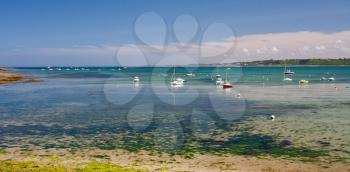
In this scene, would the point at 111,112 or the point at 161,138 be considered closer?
the point at 161,138

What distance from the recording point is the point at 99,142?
3353 cm

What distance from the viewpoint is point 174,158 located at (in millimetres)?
28125

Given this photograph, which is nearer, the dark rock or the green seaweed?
the green seaweed

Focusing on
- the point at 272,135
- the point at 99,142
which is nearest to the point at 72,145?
the point at 99,142

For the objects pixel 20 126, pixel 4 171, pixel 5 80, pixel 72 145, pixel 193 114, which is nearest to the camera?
pixel 4 171

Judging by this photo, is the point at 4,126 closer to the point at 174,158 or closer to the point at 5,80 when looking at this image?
the point at 174,158

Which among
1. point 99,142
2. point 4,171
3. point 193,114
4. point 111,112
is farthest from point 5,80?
point 4,171

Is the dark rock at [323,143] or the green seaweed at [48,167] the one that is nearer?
the green seaweed at [48,167]

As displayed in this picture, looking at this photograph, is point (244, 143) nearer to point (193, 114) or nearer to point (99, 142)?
point (99, 142)

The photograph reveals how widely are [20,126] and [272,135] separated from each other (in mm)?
26964

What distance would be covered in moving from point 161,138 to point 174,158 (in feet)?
24.0

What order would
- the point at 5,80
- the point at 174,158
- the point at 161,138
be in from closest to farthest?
the point at 174,158
the point at 161,138
the point at 5,80

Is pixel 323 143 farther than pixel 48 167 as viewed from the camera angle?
Yes

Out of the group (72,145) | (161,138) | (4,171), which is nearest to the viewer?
(4,171)
